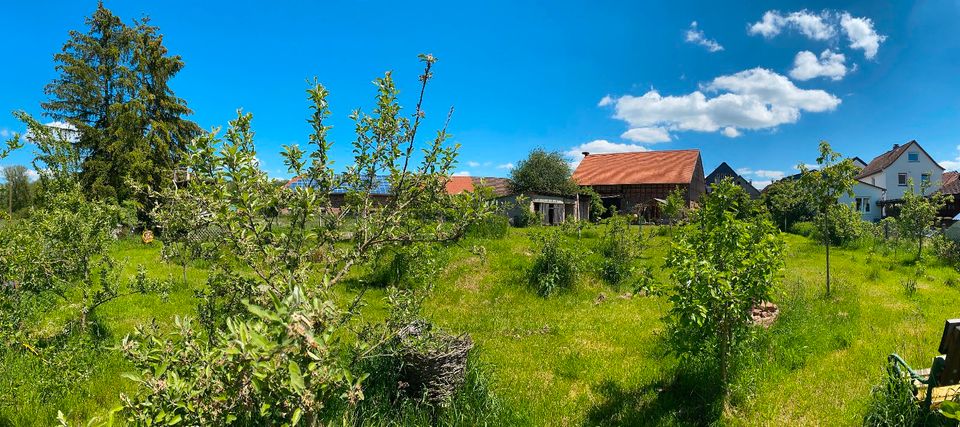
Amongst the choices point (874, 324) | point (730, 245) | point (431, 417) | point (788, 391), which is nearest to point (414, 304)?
point (431, 417)

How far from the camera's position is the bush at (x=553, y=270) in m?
10.7

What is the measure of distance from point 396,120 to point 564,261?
8.11m

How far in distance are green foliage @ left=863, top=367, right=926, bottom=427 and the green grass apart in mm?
169

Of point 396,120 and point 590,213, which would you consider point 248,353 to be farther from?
point 590,213

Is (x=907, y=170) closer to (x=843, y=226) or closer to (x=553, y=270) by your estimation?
(x=843, y=226)

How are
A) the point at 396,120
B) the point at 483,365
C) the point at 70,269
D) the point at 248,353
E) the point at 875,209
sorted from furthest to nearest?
the point at 875,209, the point at 70,269, the point at 483,365, the point at 396,120, the point at 248,353

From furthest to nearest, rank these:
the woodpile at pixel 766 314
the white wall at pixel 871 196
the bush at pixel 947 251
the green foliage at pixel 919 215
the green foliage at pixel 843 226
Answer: the white wall at pixel 871 196 < the green foliage at pixel 843 226 < the green foliage at pixel 919 215 < the bush at pixel 947 251 < the woodpile at pixel 766 314

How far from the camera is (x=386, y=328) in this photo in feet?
11.2

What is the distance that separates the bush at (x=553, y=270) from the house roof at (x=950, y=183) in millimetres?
44291

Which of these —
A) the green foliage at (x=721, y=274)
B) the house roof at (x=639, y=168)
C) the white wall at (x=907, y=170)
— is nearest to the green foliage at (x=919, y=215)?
the green foliage at (x=721, y=274)

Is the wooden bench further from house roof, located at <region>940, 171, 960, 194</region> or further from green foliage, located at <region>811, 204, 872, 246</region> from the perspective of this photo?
house roof, located at <region>940, 171, 960, 194</region>

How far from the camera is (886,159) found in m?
45.2

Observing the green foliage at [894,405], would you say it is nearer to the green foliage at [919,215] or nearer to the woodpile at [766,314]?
the woodpile at [766,314]

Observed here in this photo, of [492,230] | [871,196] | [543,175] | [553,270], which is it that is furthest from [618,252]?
[871,196]
